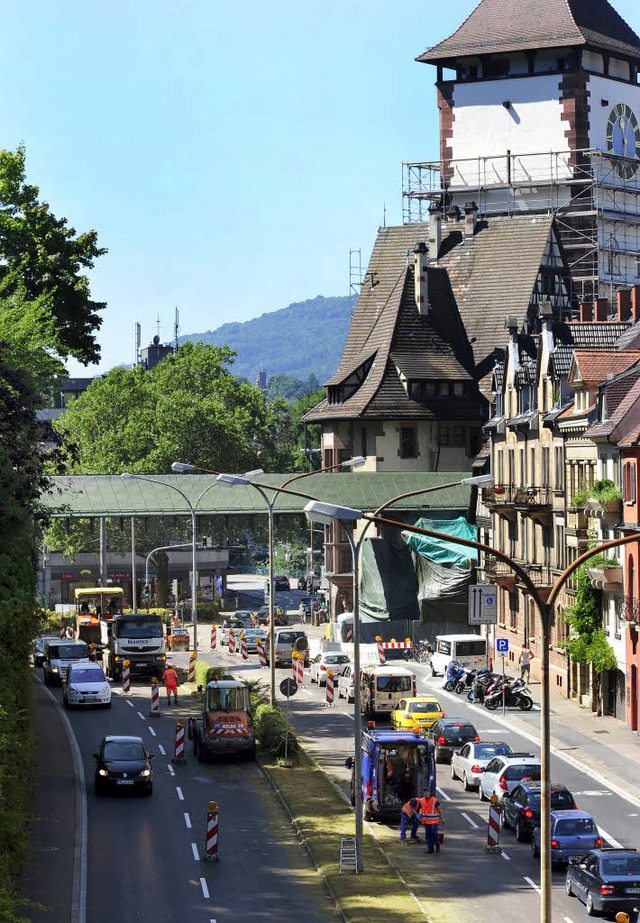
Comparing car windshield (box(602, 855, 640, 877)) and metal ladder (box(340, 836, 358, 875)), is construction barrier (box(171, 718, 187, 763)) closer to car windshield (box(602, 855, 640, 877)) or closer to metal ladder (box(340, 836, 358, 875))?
metal ladder (box(340, 836, 358, 875))

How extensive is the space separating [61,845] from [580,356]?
120 feet

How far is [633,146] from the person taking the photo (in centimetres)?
12444

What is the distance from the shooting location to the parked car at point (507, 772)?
160 ft

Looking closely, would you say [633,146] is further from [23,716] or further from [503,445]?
[23,716]

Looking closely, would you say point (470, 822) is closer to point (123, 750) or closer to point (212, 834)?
point (212, 834)

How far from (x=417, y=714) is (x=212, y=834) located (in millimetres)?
20832

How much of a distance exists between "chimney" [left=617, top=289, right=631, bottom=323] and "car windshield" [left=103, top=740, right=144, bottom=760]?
4259 centimetres

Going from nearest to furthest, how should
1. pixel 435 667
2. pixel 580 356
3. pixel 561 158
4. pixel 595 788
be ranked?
pixel 595 788, pixel 580 356, pixel 435 667, pixel 561 158

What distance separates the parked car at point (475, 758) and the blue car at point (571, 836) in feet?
32.2

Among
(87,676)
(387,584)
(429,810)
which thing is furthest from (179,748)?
(387,584)

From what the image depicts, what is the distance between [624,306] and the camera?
87.9 m

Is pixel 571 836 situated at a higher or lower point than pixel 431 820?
lower

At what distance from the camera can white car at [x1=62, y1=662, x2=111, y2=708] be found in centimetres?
7069

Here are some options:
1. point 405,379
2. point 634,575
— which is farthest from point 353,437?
point 634,575
